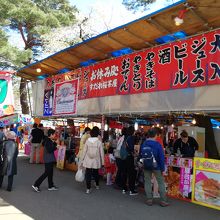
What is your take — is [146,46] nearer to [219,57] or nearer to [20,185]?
[219,57]

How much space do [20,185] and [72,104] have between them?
13.3ft

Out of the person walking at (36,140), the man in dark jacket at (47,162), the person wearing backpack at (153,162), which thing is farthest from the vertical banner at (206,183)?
the person walking at (36,140)

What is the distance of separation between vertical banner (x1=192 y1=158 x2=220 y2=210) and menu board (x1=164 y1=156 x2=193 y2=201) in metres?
A: 0.19

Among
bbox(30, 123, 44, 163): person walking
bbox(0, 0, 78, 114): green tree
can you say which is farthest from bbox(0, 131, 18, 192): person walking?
bbox(0, 0, 78, 114): green tree

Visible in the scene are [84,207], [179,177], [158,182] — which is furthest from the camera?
[179,177]

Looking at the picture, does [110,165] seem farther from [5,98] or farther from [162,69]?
[5,98]

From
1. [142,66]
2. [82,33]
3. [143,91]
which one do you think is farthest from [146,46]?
[82,33]

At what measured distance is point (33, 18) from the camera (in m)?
24.7

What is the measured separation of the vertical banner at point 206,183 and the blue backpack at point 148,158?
128 centimetres

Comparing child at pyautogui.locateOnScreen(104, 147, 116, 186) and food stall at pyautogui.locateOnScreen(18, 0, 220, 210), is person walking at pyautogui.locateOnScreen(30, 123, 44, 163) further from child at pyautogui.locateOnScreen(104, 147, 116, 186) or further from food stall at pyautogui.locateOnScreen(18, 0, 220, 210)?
child at pyautogui.locateOnScreen(104, 147, 116, 186)

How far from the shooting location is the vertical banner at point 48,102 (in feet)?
45.6

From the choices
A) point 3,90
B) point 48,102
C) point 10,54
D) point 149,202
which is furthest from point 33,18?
point 149,202

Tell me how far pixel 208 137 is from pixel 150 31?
4.41 metres

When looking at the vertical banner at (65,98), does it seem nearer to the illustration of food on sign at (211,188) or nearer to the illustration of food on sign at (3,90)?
the illustration of food on sign at (3,90)
